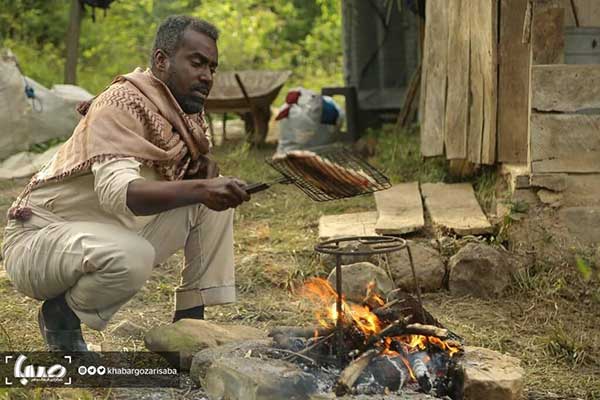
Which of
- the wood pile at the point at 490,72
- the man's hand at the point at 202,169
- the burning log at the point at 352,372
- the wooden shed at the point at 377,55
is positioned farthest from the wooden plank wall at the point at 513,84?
the wooden shed at the point at 377,55

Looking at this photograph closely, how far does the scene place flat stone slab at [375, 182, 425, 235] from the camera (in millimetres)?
6211

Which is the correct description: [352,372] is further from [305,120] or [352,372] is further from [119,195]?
[305,120]

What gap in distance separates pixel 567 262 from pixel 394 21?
5.89 meters

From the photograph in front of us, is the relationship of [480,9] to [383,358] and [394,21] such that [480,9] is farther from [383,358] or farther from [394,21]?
[394,21]

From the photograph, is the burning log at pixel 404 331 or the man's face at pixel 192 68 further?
the man's face at pixel 192 68

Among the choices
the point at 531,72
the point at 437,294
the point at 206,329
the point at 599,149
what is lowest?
the point at 437,294

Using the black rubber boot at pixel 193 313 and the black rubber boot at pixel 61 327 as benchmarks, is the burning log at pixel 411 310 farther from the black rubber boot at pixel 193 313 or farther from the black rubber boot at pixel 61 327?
the black rubber boot at pixel 61 327

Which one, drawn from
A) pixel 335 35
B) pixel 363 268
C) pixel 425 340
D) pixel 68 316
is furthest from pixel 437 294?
pixel 335 35

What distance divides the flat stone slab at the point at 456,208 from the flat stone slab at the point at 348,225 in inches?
15.8

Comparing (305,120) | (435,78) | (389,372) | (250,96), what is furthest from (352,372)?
(250,96)

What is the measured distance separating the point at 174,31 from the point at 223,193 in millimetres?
840

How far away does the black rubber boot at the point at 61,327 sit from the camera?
14.2 feet

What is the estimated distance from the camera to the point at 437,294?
5895 millimetres

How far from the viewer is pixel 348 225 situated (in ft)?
21.5
